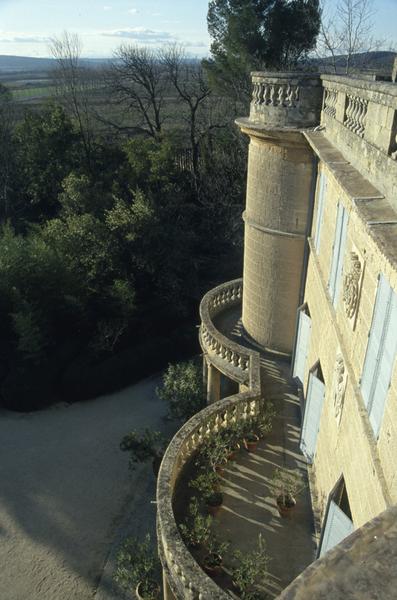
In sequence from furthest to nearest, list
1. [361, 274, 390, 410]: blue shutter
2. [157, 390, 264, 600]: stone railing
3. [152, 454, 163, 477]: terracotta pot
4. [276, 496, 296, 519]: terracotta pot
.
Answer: [152, 454, 163, 477]: terracotta pot
[276, 496, 296, 519]: terracotta pot
[157, 390, 264, 600]: stone railing
[361, 274, 390, 410]: blue shutter

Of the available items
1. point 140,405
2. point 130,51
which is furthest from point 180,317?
point 130,51

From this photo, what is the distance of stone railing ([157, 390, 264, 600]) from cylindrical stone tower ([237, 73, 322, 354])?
107 inches

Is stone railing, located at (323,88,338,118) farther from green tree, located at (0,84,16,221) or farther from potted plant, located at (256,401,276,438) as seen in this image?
green tree, located at (0,84,16,221)

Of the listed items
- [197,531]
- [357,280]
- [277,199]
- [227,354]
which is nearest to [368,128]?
[357,280]

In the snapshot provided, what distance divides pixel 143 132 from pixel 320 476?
24.2 metres

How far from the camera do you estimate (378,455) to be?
13.8ft

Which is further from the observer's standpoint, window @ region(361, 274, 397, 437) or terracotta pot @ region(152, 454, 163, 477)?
terracotta pot @ region(152, 454, 163, 477)

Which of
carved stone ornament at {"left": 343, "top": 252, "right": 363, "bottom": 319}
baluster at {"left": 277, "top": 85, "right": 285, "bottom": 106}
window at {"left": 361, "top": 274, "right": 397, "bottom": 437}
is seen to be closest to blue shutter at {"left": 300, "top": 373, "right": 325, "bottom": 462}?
carved stone ornament at {"left": 343, "top": 252, "right": 363, "bottom": 319}

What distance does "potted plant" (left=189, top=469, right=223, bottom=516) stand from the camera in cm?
707

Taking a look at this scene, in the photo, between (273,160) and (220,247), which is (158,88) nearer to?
(220,247)

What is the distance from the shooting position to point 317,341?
27.0 ft

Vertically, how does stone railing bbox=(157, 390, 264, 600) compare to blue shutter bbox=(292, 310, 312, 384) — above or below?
below

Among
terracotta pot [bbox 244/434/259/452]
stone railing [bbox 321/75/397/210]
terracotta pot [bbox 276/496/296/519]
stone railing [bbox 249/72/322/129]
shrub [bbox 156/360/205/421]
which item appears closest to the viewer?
stone railing [bbox 321/75/397/210]

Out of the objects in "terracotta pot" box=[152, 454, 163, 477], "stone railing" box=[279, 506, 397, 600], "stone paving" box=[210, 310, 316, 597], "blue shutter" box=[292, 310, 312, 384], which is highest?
"stone railing" box=[279, 506, 397, 600]
